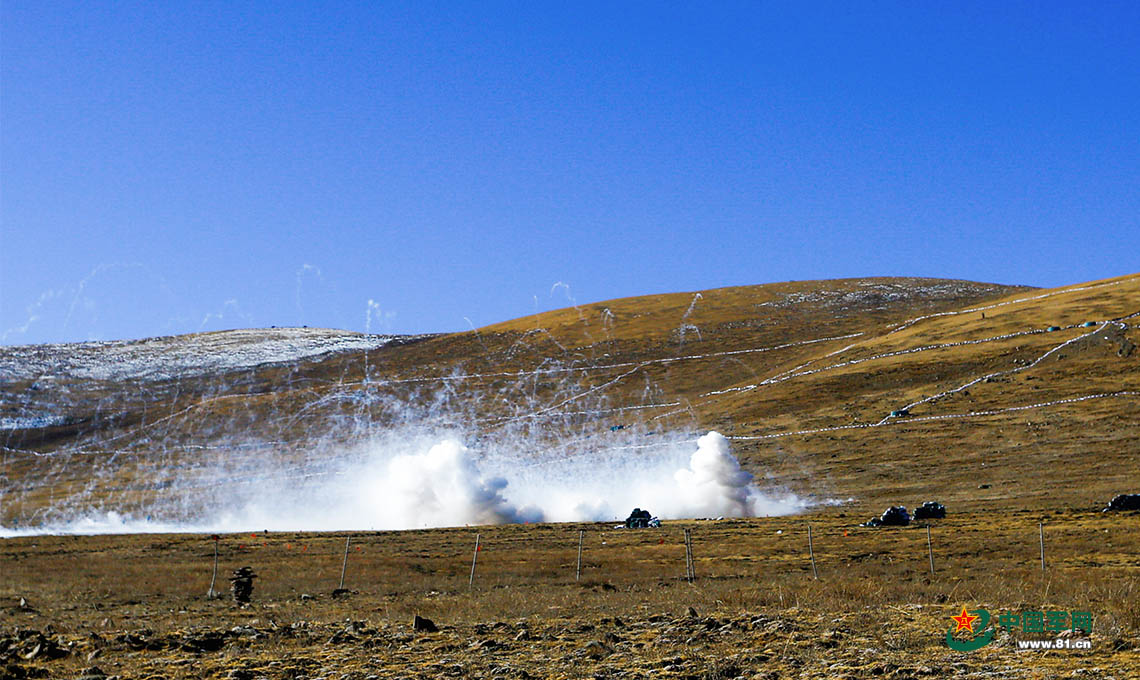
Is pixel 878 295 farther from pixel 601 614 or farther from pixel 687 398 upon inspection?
pixel 601 614

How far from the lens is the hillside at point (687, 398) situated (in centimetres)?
9294

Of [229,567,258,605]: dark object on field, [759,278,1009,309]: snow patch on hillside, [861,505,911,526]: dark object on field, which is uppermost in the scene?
[759,278,1009,309]: snow patch on hillside

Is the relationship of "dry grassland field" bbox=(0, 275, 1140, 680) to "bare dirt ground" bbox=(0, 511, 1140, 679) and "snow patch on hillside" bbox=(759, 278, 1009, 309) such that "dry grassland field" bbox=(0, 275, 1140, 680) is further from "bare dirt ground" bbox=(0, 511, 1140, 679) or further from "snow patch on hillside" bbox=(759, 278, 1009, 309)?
"snow patch on hillside" bbox=(759, 278, 1009, 309)

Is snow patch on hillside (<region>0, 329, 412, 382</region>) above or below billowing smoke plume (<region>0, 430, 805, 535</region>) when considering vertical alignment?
above

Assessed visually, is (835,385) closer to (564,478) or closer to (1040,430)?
(1040,430)

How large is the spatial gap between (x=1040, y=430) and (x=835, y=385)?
30127 millimetres

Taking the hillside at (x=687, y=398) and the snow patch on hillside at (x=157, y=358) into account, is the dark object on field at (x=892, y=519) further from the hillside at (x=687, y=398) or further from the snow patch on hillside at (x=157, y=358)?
the snow patch on hillside at (x=157, y=358)

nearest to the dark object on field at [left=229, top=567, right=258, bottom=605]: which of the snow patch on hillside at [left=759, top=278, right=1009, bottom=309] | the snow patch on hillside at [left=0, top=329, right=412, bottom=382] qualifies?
the snow patch on hillside at [left=0, top=329, right=412, bottom=382]

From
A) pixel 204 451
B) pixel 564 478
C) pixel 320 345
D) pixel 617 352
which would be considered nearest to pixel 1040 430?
pixel 564 478

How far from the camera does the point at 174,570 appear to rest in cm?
5247

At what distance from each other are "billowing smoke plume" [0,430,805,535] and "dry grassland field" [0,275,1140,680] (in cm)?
61

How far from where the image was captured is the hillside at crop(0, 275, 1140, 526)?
305 feet

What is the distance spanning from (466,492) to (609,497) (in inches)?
525

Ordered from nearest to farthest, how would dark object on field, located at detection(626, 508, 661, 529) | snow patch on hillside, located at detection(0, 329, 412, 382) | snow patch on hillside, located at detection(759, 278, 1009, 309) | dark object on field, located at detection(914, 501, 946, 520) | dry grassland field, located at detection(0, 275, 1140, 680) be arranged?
dry grassland field, located at detection(0, 275, 1140, 680)
dark object on field, located at detection(914, 501, 946, 520)
dark object on field, located at detection(626, 508, 661, 529)
snow patch on hillside, located at detection(0, 329, 412, 382)
snow patch on hillside, located at detection(759, 278, 1009, 309)
